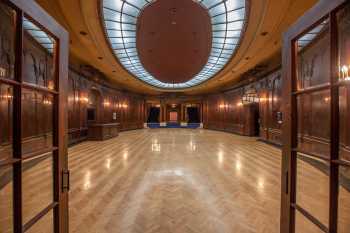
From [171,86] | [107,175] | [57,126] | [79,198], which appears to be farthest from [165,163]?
[171,86]

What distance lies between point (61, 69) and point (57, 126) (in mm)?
411

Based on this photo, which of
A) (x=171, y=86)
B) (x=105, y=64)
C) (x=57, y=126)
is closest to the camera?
(x=57, y=126)

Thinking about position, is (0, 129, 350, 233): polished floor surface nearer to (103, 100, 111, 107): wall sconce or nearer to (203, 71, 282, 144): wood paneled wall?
(203, 71, 282, 144): wood paneled wall

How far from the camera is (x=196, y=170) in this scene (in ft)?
15.0

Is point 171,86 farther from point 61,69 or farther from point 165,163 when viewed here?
point 61,69

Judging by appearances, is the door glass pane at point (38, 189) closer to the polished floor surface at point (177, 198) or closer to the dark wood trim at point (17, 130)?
the polished floor surface at point (177, 198)

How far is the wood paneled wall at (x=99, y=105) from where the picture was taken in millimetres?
8953

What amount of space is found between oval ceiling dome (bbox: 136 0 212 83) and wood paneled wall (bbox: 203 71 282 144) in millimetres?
3936

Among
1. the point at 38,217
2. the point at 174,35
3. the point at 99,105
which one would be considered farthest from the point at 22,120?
the point at 99,105

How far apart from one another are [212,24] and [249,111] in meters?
7.25

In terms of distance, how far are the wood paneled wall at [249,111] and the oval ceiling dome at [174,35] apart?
12.9 feet

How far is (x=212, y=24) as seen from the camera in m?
7.30

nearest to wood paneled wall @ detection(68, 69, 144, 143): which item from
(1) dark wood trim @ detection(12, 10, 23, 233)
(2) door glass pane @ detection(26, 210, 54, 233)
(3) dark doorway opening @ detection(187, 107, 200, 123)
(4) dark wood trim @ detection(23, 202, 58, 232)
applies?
(2) door glass pane @ detection(26, 210, 54, 233)

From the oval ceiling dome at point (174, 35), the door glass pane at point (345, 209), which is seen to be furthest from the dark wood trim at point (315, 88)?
the oval ceiling dome at point (174, 35)
